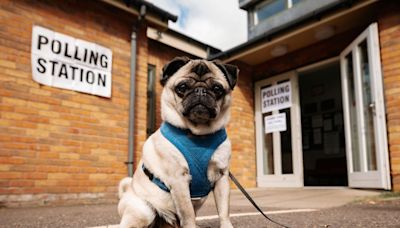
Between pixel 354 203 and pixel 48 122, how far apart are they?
483 centimetres

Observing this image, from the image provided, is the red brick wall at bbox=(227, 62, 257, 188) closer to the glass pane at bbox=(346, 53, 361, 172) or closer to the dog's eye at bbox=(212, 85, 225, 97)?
the glass pane at bbox=(346, 53, 361, 172)

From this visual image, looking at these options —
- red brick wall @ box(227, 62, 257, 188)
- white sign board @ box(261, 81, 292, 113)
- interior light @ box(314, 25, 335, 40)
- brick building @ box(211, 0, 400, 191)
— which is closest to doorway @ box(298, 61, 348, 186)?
brick building @ box(211, 0, 400, 191)

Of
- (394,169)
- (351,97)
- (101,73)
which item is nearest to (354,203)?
(394,169)

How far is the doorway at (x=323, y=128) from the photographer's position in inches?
433

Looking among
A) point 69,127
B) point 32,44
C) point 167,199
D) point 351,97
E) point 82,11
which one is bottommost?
point 167,199

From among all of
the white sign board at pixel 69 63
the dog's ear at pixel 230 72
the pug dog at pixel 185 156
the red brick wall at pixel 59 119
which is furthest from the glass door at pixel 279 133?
the pug dog at pixel 185 156

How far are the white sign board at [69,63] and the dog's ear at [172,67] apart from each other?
354 centimetres

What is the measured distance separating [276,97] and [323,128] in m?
4.04

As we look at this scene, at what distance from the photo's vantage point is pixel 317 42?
784 cm

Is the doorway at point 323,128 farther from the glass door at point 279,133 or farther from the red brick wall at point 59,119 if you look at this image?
the red brick wall at point 59,119

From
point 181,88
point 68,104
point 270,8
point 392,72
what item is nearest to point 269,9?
point 270,8

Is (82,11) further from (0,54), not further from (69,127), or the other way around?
(69,127)

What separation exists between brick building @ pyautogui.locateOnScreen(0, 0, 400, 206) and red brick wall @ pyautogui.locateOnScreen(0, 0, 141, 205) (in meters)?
0.02

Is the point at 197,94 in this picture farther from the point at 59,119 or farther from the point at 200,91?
the point at 59,119
